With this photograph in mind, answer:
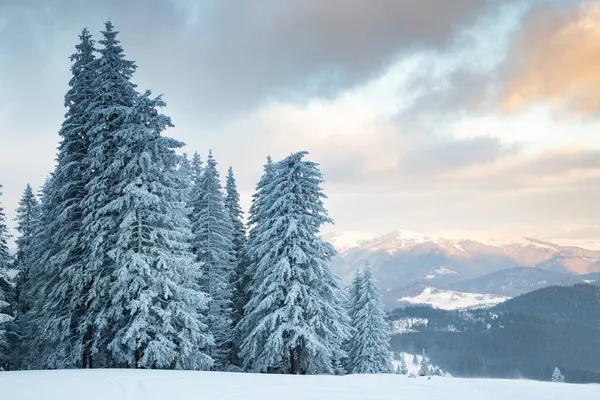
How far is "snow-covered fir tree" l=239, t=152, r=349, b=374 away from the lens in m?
21.1

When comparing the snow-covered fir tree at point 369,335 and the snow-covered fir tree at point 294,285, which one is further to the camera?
the snow-covered fir tree at point 369,335

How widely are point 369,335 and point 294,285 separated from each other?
731 inches

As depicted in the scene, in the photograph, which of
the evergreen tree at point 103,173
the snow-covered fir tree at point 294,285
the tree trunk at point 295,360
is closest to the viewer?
the evergreen tree at point 103,173

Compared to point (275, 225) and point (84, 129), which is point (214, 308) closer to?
point (275, 225)

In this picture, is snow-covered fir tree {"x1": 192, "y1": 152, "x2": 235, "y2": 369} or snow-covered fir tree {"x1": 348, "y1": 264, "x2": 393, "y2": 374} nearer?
snow-covered fir tree {"x1": 192, "y1": 152, "x2": 235, "y2": 369}

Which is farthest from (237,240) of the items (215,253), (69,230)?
(69,230)

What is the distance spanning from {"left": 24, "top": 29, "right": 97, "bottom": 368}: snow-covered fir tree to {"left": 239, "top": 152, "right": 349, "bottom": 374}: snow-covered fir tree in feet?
27.7

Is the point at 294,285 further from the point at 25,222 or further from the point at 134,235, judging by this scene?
the point at 25,222

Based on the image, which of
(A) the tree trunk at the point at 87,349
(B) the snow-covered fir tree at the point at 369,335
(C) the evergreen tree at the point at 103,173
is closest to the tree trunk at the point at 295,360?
(C) the evergreen tree at the point at 103,173

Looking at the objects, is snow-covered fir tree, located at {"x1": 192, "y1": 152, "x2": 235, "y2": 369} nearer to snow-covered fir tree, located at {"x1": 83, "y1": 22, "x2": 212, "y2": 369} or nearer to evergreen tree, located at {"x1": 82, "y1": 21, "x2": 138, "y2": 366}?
snow-covered fir tree, located at {"x1": 83, "y1": 22, "x2": 212, "y2": 369}

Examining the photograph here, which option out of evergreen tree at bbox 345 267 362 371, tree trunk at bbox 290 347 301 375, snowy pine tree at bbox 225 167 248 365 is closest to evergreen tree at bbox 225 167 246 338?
snowy pine tree at bbox 225 167 248 365

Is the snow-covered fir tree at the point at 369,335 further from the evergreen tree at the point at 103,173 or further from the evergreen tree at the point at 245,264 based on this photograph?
the evergreen tree at the point at 103,173

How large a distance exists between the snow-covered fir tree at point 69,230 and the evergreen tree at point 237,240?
12.5 metres

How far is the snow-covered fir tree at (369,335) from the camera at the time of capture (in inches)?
1425
